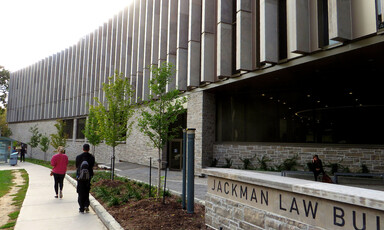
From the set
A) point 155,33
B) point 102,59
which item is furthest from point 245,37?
point 102,59

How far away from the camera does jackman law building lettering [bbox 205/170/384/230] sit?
2.94 meters

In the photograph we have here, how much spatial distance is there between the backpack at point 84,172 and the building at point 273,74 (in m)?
7.73

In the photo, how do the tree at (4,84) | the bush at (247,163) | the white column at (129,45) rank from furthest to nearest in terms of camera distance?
1. the tree at (4,84)
2. the white column at (129,45)
3. the bush at (247,163)

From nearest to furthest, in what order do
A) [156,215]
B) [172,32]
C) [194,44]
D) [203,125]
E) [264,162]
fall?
[156,215] → [264,162] → [194,44] → [203,125] → [172,32]

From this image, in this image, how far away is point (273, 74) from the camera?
1228cm

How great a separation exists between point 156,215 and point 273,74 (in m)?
8.49

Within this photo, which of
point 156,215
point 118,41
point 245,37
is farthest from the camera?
point 118,41

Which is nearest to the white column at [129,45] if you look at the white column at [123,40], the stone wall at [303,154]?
the white column at [123,40]

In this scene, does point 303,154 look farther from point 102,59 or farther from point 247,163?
point 102,59

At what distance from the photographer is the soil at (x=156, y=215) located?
19.2ft

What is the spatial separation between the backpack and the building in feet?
25.3

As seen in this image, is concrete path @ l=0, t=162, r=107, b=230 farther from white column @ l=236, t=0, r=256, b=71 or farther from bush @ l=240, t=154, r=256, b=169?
bush @ l=240, t=154, r=256, b=169

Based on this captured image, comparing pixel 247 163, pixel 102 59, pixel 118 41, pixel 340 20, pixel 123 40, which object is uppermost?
pixel 118 41

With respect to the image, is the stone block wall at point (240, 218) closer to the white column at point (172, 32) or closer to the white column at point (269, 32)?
the white column at point (269, 32)
